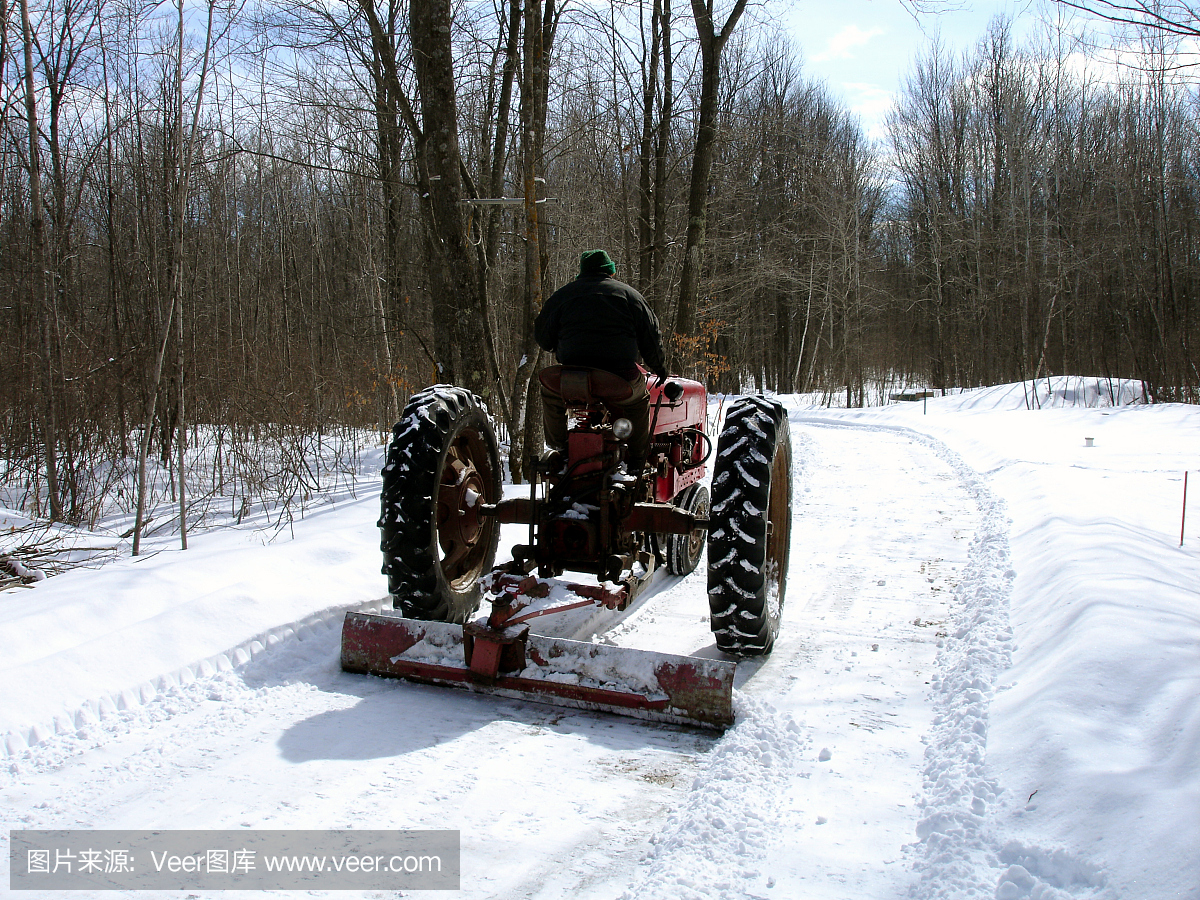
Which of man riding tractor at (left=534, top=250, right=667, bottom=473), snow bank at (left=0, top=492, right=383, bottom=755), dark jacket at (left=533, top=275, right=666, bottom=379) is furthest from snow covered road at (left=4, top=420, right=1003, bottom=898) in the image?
dark jacket at (left=533, top=275, right=666, bottom=379)

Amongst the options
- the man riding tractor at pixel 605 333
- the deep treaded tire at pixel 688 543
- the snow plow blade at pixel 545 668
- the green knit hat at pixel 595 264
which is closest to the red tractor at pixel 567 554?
the snow plow blade at pixel 545 668

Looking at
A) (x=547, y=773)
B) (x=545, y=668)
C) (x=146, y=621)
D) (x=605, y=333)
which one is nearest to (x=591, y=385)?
(x=605, y=333)

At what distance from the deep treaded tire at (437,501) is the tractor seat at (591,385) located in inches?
26.3

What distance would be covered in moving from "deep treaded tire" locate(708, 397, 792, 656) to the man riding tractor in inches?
21.0

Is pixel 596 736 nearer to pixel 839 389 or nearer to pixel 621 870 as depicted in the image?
pixel 621 870

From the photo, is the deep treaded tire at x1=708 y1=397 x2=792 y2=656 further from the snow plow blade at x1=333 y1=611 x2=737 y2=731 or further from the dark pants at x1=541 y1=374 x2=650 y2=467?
the snow plow blade at x1=333 y1=611 x2=737 y2=731

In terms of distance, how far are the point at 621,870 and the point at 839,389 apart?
33.9m

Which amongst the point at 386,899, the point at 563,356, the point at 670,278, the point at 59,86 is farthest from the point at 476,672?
the point at 670,278

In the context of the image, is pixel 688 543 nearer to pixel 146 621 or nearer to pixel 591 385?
pixel 591 385

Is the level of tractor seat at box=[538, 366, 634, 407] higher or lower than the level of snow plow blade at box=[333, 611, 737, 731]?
higher

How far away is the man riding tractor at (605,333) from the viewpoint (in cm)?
413

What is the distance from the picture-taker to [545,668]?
142 inches

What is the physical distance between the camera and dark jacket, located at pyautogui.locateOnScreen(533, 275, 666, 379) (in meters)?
4.12

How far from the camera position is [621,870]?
7.95 feet
